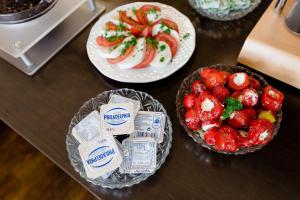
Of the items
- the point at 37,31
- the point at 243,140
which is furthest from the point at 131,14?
the point at 243,140

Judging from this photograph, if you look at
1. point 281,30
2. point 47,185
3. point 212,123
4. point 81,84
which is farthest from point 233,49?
point 47,185

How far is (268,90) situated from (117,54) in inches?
14.3

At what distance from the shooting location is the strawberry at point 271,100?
0.58 meters

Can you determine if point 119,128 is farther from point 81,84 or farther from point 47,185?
point 47,185

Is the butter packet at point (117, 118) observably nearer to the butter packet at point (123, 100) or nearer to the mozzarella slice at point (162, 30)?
the butter packet at point (123, 100)

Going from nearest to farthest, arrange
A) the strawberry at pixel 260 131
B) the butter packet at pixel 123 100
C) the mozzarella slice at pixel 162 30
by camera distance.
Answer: the strawberry at pixel 260 131, the butter packet at pixel 123 100, the mozzarella slice at pixel 162 30

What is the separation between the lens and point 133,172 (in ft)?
1.84

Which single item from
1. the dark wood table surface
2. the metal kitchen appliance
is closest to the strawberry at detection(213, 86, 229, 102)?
the dark wood table surface

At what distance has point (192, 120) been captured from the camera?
22.8 inches

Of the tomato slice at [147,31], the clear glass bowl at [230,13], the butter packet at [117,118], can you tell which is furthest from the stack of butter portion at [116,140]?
the clear glass bowl at [230,13]

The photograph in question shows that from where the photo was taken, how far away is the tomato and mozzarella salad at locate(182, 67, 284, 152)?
550 mm

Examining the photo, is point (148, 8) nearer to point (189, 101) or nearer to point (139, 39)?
point (139, 39)

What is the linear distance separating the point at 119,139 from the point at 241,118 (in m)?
0.26

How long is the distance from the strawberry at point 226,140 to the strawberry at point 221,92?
0.07m
